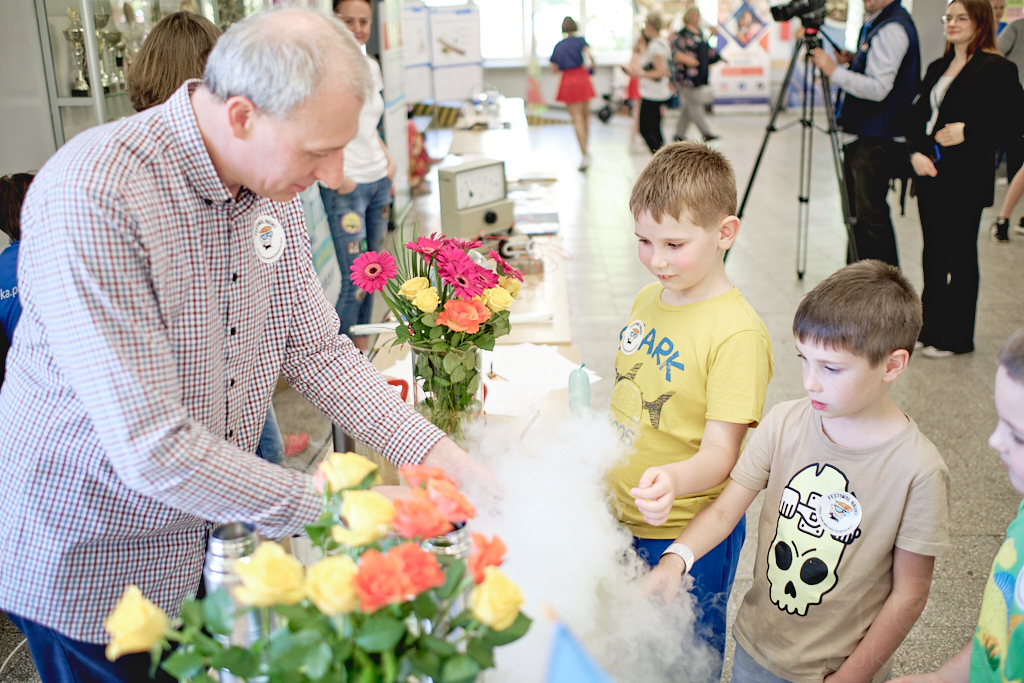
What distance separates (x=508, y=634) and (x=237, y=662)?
8.2 inches

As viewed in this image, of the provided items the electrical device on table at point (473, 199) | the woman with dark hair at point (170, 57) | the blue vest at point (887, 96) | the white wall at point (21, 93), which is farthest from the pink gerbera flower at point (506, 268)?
the blue vest at point (887, 96)

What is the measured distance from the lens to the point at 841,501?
1.18 meters

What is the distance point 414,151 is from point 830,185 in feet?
13.3

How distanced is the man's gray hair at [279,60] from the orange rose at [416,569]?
0.51m

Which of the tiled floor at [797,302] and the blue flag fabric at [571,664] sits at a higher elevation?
the blue flag fabric at [571,664]

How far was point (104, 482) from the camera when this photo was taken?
0.96 metres

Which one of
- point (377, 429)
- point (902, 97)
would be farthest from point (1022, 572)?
point (902, 97)

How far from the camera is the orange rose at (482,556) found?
64cm

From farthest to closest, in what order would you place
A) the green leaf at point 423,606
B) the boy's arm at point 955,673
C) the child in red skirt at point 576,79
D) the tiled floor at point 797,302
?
1. the child in red skirt at point 576,79
2. the tiled floor at point 797,302
3. the boy's arm at point 955,673
4. the green leaf at point 423,606

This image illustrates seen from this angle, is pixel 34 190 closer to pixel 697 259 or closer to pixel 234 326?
pixel 234 326

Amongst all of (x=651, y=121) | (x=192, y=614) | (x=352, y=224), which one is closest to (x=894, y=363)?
(x=192, y=614)

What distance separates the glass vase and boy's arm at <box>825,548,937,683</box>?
73 cm

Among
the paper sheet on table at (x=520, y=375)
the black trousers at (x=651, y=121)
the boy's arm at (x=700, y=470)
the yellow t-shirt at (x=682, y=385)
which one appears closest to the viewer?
the boy's arm at (x=700, y=470)

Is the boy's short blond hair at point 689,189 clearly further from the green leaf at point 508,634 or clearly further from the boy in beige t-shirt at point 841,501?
the green leaf at point 508,634
